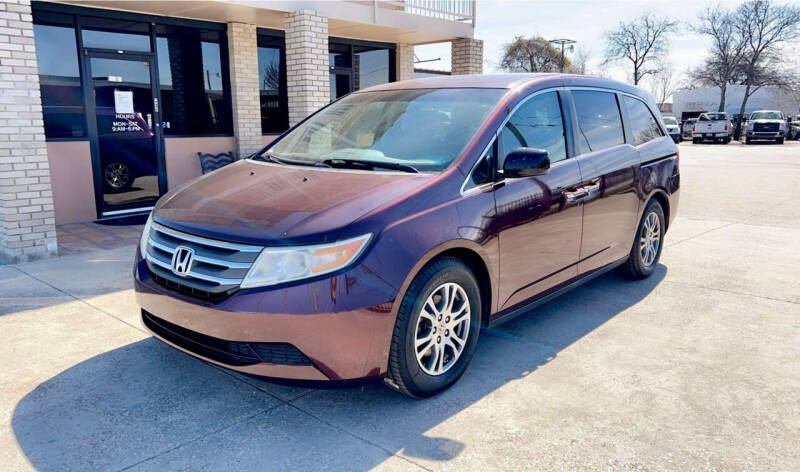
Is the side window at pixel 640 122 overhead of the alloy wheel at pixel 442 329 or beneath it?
overhead

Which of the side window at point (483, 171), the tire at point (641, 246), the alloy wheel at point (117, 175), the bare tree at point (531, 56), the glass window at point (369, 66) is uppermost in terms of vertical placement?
the bare tree at point (531, 56)

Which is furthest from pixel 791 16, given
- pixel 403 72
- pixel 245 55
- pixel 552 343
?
pixel 552 343

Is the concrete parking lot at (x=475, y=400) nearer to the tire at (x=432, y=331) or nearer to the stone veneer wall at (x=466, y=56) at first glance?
the tire at (x=432, y=331)

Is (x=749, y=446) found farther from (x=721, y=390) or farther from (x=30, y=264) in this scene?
(x=30, y=264)

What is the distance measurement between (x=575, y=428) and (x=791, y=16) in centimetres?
5488

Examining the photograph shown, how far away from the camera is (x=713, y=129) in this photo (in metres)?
36.6

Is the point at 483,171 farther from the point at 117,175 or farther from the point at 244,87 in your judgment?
the point at 244,87

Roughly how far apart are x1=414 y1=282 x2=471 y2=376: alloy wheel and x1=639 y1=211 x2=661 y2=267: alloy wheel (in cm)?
266

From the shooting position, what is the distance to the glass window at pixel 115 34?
8.84 metres

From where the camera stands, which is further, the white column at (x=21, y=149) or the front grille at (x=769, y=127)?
the front grille at (x=769, y=127)

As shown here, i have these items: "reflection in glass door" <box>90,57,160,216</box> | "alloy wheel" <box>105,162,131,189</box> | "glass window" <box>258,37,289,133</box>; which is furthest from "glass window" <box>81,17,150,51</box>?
"glass window" <box>258,37,289,133</box>

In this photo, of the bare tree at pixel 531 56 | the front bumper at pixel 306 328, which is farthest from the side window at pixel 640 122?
the bare tree at pixel 531 56

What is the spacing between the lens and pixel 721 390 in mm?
3498

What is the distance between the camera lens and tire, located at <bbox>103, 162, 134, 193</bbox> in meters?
9.21
